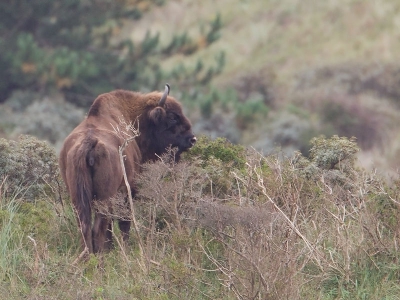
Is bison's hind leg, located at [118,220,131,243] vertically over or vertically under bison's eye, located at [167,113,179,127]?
under

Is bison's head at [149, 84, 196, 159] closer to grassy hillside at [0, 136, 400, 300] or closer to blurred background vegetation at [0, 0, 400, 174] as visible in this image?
grassy hillside at [0, 136, 400, 300]

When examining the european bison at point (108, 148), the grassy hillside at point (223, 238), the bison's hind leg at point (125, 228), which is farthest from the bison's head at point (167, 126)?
the bison's hind leg at point (125, 228)

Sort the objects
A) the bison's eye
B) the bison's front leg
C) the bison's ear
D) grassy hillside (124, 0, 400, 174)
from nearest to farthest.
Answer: the bison's front leg
the bison's ear
the bison's eye
grassy hillside (124, 0, 400, 174)

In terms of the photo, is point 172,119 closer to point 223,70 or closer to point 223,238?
point 223,238

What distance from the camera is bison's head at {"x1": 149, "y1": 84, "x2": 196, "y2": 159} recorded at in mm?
9906

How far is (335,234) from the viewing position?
7.63 metres

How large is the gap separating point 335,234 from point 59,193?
2926 millimetres

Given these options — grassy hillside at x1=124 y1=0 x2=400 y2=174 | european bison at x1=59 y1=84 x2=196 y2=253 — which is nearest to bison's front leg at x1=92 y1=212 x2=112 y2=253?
european bison at x1=59 y1=84 x2=196 y2=253

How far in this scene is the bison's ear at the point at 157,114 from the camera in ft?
32.4

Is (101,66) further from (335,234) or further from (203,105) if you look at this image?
(335,234)

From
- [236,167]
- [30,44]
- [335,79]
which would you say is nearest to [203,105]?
[30,44]

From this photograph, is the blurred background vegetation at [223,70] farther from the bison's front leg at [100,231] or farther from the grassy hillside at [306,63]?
the bison's front leg at [100,231]

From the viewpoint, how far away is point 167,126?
394 inches

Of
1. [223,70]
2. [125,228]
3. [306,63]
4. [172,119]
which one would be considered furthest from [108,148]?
[306,63]
